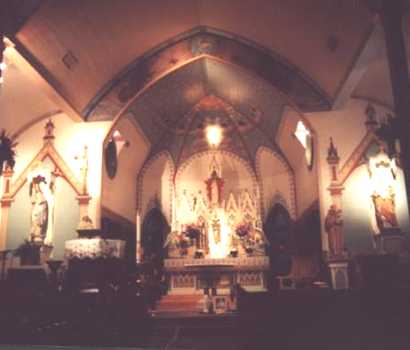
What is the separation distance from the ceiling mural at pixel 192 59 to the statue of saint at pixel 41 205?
2.01 m

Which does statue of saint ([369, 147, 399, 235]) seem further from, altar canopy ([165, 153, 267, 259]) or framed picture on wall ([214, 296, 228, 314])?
altar canopy ([165, 153, 267, 259])

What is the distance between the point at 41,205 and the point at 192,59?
5540 mm

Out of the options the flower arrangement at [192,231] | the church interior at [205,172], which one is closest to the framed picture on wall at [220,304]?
the church interior at [205,172]

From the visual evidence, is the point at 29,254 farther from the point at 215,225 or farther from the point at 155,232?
the point at 215,225

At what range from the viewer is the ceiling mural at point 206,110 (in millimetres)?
14438

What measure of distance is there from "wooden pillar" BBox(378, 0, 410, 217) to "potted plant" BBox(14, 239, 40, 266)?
332 inches

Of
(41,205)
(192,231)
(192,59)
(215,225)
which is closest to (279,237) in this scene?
(215,225)

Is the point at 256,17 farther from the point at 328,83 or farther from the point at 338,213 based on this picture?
the point at 338,213

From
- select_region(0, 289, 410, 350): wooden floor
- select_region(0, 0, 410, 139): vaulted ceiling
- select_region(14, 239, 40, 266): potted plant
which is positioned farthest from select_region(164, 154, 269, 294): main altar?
select_region(0, 289, 410, 350): wooden floor

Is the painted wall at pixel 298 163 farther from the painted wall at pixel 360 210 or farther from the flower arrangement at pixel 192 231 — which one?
the flower arrangement at pixel 192 231

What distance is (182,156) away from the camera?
17.7 m

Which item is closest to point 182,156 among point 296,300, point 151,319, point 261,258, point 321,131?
point 261,258

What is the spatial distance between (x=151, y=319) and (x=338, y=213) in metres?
5.34

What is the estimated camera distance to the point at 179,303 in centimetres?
1373
